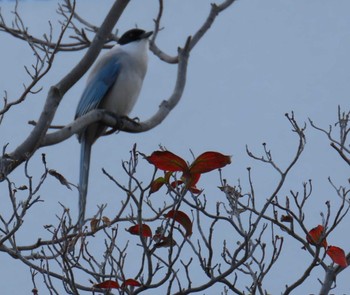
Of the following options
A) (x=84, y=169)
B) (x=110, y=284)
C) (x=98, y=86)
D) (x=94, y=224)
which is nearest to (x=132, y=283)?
(x=110, y=284)

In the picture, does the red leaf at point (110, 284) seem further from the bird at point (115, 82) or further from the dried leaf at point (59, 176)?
the bird at point (115, 82)

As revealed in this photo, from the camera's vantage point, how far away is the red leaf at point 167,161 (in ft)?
9.93

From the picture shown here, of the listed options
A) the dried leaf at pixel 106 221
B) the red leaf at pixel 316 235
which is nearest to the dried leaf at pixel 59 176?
the dried leaf at pixel 106 221

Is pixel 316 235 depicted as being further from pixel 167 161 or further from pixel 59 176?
pixel 59 176

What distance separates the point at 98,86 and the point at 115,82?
0.39 feet

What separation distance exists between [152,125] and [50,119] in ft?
3.97

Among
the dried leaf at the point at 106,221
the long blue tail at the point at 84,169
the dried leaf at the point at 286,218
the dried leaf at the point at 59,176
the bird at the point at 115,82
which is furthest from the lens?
the bird at the point at 115,82

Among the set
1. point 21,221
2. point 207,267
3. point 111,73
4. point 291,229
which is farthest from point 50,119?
point 111,73

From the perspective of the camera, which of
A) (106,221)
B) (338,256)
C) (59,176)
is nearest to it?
(338,256)

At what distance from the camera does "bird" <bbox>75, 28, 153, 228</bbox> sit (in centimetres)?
545

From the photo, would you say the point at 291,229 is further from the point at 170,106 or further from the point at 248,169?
the point at 170,106

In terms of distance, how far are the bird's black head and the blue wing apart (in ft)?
0.85

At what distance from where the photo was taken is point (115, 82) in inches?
224

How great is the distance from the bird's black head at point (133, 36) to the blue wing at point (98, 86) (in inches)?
10.2
